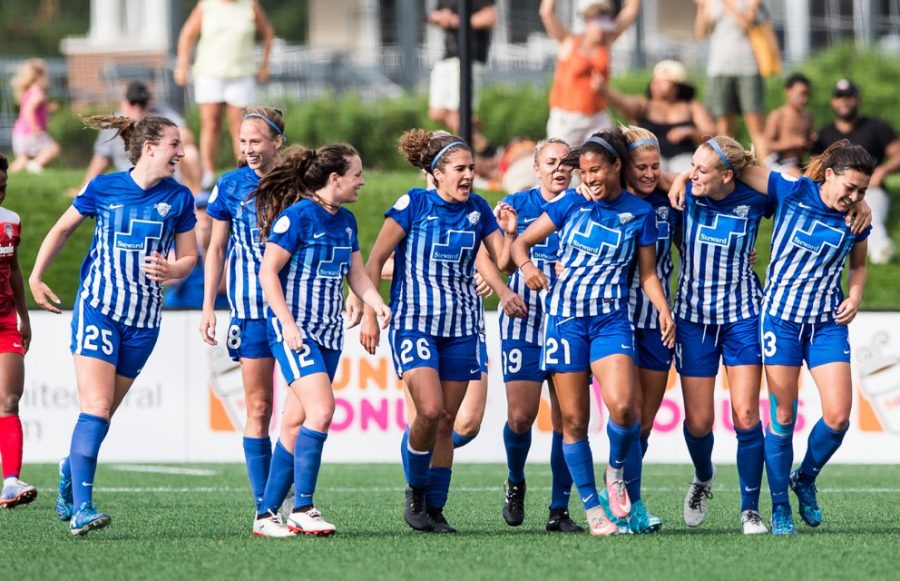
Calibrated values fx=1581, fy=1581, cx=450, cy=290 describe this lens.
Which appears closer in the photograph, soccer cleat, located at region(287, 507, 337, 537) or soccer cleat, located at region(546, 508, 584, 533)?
soccer cleat, located at region(287, 507, 337, 537)

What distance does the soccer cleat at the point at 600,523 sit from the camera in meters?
7.35

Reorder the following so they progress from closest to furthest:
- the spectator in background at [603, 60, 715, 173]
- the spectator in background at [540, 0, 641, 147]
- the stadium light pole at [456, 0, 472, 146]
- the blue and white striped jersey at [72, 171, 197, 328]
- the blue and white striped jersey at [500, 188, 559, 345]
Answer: the blue and white striped jersey at [72, 171, 197, 328]
the blue and white striped jersey at [500, 188, 559, 345]
the stadium light pole at [456, 0, 472, 146]
the spectator in background at [603, 60, 715, 173]
the spectator in background at [540, 0, 641, 147]

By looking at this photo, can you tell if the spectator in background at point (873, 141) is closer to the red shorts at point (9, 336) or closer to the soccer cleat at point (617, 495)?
the soccer cleat at point (617, 495)

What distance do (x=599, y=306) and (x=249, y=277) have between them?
5.53 feet

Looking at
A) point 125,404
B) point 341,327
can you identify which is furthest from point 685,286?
point 125,404

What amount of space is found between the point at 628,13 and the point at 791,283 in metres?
7.35

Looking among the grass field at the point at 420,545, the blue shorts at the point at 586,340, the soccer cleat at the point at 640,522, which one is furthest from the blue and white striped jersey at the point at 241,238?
the soccer cleat at the point at 640,522

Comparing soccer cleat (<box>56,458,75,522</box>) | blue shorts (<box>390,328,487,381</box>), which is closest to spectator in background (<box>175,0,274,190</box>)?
soccer cleat (<box>56,458,75,522</box>)

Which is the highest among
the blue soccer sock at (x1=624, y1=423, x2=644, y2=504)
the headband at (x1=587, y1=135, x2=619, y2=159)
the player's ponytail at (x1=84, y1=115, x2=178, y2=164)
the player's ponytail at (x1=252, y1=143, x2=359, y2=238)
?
the player's ponytail at (x1=84, y1=115, x2=178, y2=164)

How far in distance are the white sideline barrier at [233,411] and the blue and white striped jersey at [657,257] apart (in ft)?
14.1

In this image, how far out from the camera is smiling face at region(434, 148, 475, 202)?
24.8 ft

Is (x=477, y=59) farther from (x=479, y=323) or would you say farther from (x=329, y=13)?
(x=329, y=13)

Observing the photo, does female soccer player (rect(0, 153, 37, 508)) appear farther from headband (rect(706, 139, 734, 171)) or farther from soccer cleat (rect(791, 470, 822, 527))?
soccer cleat (rect(791, 470, 822, 527))

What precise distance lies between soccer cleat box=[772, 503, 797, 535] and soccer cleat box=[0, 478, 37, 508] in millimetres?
3940
